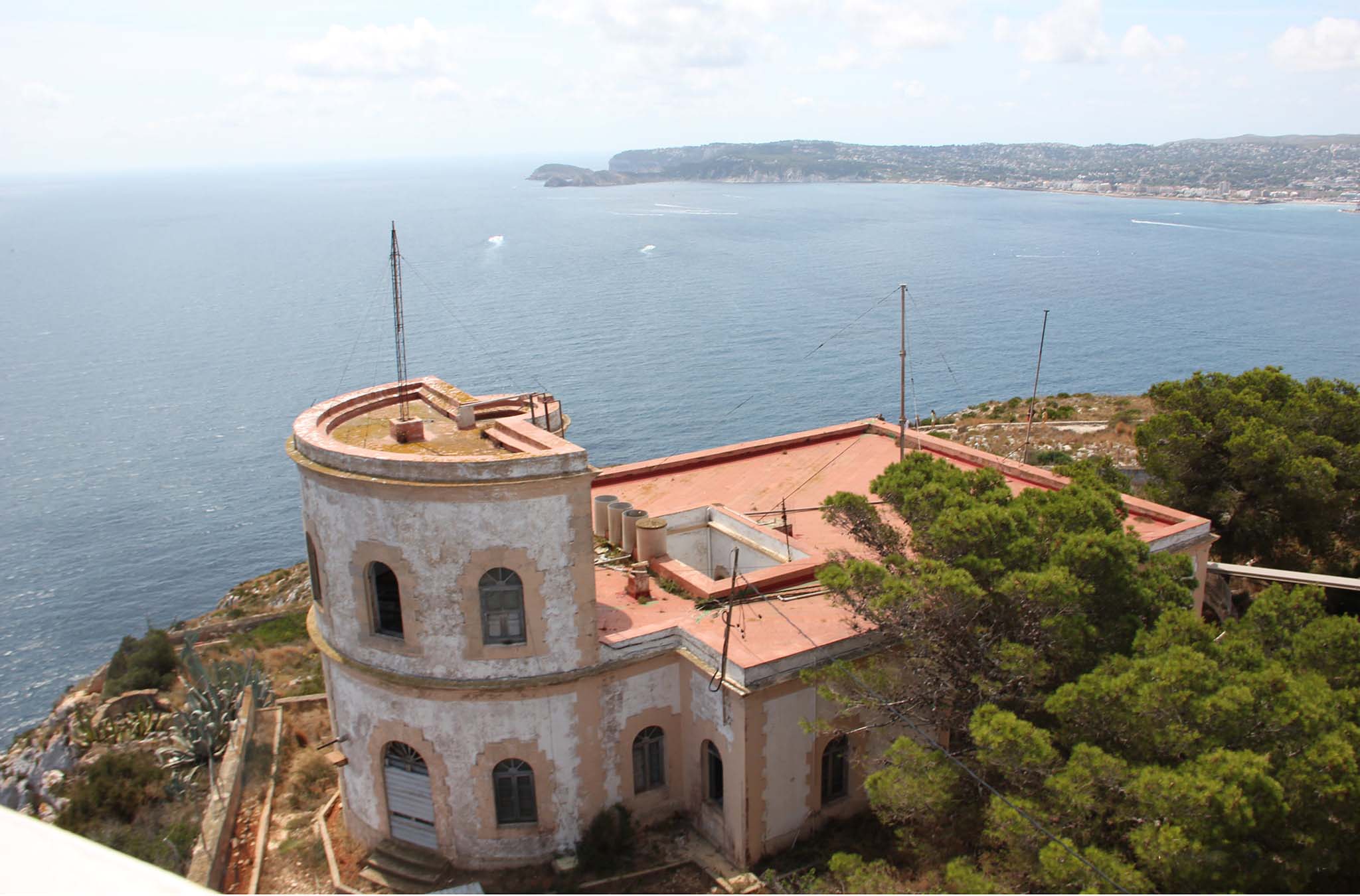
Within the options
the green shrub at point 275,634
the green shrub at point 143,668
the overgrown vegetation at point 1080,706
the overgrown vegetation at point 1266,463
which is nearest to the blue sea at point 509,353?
the green shrub at point 143,668

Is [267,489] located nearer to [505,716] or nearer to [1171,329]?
[505,716]

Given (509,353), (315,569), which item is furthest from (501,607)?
(509,353)

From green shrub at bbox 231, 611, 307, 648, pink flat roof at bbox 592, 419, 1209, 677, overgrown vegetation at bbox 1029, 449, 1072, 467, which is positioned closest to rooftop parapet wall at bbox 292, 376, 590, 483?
pink flat roof at bbox 592, 419, 1209, 677

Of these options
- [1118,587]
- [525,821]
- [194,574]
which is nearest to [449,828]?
[525,821]

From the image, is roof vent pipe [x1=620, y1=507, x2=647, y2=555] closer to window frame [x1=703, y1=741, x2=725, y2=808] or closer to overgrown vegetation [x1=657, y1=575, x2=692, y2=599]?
overgrown vegetation [x1=657, y1=575, x2=692, y2=599]

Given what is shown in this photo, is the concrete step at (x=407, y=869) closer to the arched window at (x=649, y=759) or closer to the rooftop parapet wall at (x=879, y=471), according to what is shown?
the arched window at (x=649, y=759)

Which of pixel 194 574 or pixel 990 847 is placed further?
pixel 194 574
